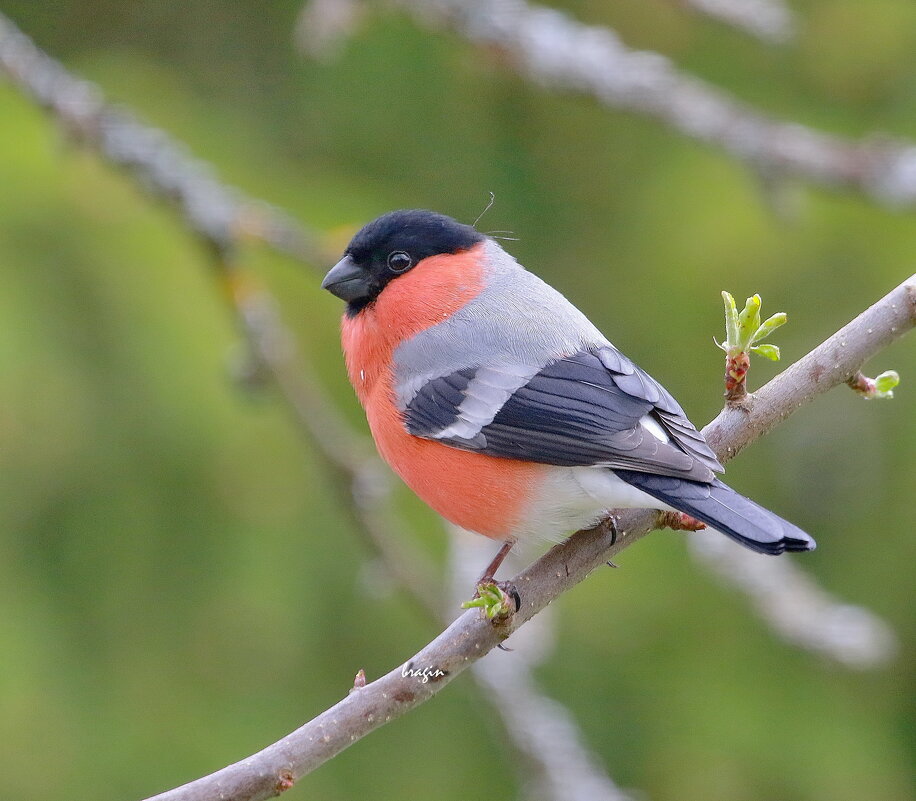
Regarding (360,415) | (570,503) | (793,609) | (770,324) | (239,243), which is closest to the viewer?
(770,324)

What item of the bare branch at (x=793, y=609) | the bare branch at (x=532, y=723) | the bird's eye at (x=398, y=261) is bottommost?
the bare branch at (x=532, y=723)

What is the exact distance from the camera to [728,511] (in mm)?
1845

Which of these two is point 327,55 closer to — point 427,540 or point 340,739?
point 427,540

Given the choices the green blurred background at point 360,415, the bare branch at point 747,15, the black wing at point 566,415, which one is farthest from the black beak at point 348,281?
the bare branch at point 747,15

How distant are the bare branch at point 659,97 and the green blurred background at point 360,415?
0.14 metres

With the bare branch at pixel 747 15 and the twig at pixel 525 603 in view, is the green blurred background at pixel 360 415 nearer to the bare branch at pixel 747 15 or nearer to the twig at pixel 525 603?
the bare branch at pixel 747 15

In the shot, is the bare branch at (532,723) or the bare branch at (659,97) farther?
the bare branch at (659,97)

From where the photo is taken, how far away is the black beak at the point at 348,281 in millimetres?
2535

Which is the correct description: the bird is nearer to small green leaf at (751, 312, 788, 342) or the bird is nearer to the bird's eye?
the bird's eye

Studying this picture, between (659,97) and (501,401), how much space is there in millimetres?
1125

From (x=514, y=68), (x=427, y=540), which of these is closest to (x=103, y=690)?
(x=427, y=540)

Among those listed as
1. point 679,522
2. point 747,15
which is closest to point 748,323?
point 679,522

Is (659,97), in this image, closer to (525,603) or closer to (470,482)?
(470,482)

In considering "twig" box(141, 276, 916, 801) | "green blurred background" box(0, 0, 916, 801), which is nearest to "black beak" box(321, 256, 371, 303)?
"green blurred background" box(0, 0, 916, 801)
